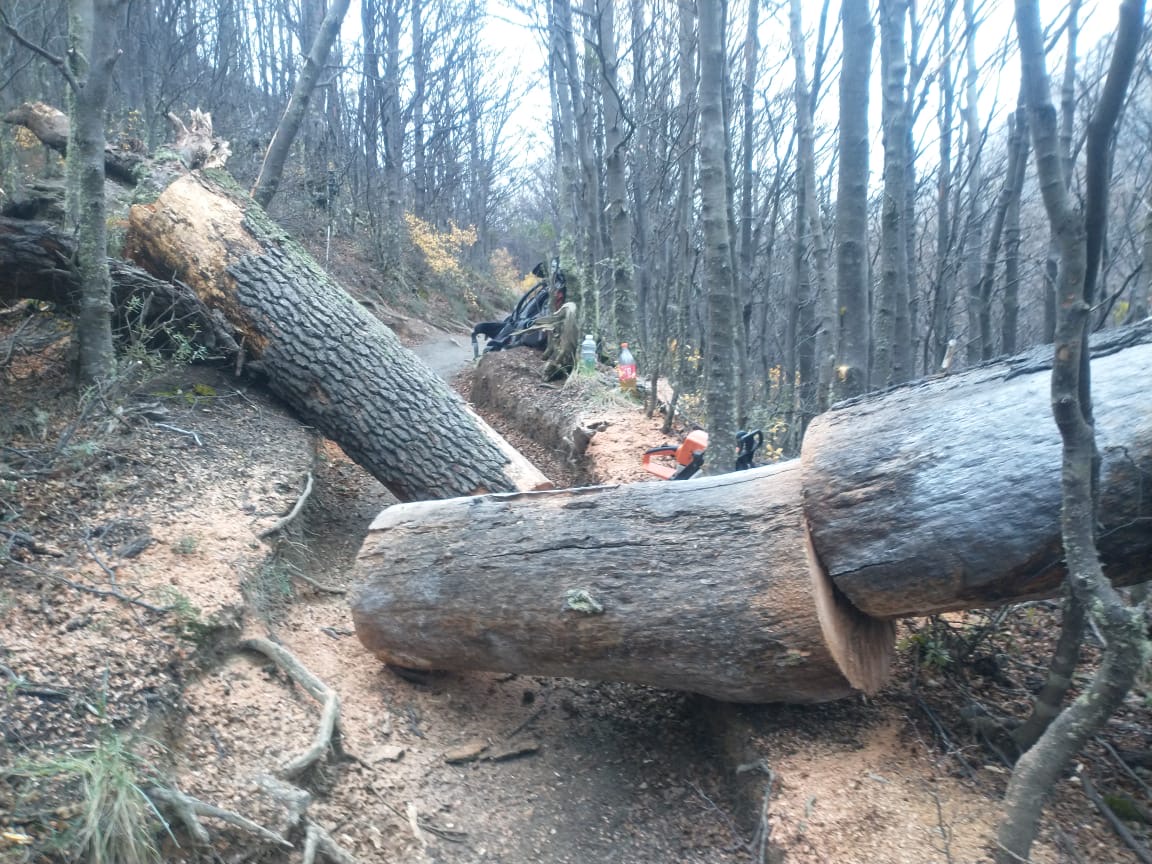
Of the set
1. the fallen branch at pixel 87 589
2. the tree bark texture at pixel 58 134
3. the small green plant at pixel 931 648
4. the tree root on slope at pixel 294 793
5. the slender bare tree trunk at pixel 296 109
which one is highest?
the slender bare tree trunk at pixel 296 109

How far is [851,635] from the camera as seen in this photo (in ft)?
10.7

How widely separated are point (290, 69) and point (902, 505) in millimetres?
21474

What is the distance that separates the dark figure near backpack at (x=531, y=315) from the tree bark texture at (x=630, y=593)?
7170mm

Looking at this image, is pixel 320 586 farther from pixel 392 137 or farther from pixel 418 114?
pixel 418 114

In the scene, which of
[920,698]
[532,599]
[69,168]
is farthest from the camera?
[69,168]

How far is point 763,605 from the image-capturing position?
3.17 m

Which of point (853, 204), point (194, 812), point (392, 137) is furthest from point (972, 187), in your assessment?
point (392, 137)

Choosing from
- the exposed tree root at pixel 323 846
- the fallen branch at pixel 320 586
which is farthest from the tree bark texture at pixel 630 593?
the exposed tree root at pixel 323 846

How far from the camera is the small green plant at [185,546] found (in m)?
4.03

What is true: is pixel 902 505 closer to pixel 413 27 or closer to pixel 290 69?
pixel 290 69

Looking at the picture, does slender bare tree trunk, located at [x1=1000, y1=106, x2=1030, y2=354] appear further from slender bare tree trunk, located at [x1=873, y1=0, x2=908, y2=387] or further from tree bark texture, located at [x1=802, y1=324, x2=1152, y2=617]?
tree bark texture, located at [x1=802, y1=324, x2=1152, y2=617]

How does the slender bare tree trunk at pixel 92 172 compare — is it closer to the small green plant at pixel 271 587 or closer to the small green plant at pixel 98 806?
the small green plant at pixel 271 587

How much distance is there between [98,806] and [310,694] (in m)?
1.45

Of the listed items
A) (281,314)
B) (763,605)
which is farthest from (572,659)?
(281,314)
